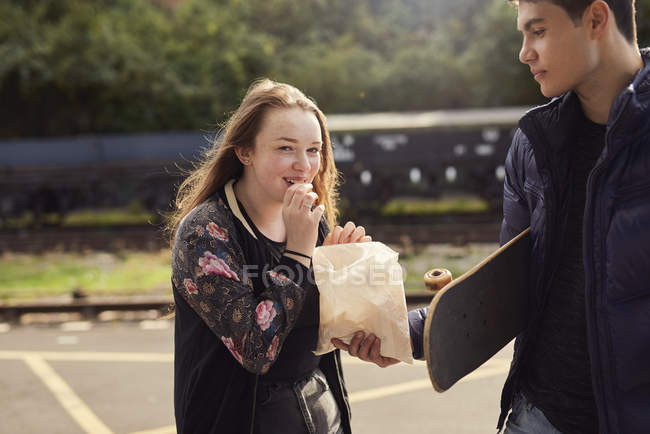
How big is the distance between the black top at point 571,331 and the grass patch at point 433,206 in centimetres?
1306

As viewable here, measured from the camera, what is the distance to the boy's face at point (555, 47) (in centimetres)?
180

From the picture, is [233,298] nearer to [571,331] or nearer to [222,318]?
[222,318]

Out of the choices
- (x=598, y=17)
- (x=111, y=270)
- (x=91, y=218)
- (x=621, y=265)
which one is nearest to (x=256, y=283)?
(x=621, y=265)

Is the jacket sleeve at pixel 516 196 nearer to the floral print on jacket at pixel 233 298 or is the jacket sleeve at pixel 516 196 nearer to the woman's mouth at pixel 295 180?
the woman's mouth at pixel 295 180

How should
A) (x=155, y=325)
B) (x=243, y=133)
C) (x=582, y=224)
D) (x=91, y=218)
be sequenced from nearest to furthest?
1. (x=582, y=224)
2. (x=243, y=133)
3. (x=155, y=325)
4. (x=91, y=218)

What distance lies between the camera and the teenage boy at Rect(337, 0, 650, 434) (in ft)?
5.63

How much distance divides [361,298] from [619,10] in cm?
119

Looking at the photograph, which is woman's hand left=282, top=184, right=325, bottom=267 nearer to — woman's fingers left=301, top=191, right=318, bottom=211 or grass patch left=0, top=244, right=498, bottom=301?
woman's fingers left=301, top=191, right=318, bottom=211

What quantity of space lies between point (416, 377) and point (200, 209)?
441cm

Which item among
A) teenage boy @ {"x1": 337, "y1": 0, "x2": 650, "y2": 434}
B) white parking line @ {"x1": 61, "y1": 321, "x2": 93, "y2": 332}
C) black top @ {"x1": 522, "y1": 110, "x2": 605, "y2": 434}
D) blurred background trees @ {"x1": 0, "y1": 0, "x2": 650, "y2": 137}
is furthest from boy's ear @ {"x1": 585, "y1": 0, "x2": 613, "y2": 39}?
blurred background trees @ {"x1": 0, "y1": 0, "x2": 650, "y2": 137}

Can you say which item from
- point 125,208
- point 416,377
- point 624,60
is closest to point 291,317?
point 624,60

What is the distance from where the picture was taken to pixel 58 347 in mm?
7184

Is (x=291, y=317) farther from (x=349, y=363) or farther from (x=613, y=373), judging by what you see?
(x=349, y=363)

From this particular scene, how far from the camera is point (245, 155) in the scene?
6.83 ft
